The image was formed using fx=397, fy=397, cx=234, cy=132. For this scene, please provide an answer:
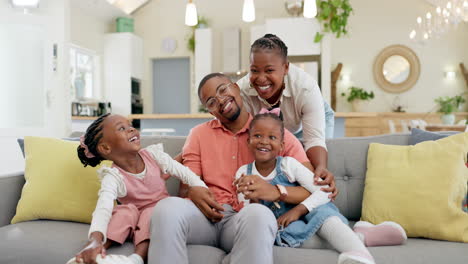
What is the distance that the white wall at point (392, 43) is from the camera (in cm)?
748

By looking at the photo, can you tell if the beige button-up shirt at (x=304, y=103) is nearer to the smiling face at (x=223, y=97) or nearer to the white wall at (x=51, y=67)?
the smiling face at (x=223, y=97)

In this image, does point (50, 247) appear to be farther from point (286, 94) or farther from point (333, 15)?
point (333, 15)

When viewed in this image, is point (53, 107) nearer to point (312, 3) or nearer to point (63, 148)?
point (63, 148)

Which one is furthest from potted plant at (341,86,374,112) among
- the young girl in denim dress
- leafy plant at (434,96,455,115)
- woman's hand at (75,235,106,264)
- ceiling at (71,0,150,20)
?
woman's hand at (75,235,106,264)

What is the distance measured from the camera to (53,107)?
3688 millimetres

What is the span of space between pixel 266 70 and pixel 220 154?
40cm

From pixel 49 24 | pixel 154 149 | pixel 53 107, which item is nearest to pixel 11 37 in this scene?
pixel 49 24

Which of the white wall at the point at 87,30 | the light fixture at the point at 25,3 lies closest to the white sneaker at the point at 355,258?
the light fixture at the point at 25,3

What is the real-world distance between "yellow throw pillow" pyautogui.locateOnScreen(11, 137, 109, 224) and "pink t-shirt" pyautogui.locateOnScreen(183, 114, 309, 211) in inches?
18.7

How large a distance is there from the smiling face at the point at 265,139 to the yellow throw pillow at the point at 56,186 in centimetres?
75

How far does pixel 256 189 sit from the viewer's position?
1.42 metres

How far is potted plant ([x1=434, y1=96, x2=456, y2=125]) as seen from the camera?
18.4 feet

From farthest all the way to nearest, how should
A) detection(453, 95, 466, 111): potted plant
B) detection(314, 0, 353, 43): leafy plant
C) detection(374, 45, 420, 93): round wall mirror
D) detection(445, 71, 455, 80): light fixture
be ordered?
detection(374, 45, 420, 93): round wall mirror < detection(445, 71, 455, 80): light fixture < detection(453, 95, 466, 111): potted plant < detection(314, 0, 353, 43): leafy plant

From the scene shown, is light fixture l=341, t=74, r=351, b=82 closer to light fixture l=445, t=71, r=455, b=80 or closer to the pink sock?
light fixture l=445, t=71, r=455, b=80
